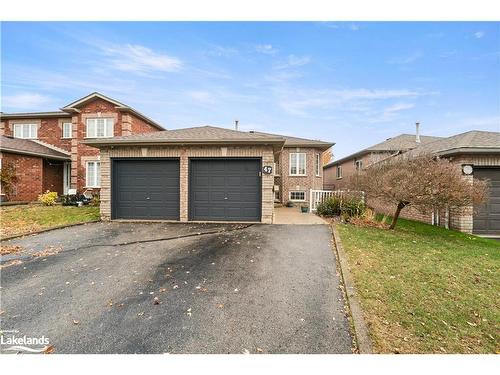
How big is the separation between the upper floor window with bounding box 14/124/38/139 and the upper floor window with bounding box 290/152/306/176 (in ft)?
65.6

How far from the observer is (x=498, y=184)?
389 inches

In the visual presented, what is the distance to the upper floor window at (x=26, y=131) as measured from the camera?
18.2 m

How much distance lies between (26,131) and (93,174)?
7361 millimetres

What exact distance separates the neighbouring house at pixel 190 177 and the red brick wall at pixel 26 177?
9.66 m

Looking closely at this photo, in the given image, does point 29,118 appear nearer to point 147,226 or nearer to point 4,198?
point 4,198

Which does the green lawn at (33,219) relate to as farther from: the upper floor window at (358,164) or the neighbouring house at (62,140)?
the upper floor window at (358,164)

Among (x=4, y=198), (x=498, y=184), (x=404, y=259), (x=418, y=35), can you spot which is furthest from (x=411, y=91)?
(x=4, y=198)

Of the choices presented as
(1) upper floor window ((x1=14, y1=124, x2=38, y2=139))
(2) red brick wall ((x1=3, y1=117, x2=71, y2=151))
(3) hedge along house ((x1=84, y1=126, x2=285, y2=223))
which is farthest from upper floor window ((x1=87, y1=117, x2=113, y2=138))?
(3) hedge along house ((x1=84, y1=126, x2=285, y2=223))

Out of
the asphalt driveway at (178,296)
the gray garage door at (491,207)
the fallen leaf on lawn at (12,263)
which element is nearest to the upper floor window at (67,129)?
the asphalt driveway at (178,296)

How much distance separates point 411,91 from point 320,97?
6.44 metres

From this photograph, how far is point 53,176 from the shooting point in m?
17.3

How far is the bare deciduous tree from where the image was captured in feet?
25.7

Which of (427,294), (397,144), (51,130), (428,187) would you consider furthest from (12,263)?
(397,144)

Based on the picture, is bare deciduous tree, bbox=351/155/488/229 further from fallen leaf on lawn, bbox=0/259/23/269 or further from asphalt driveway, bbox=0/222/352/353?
fallen leaf on lawn, bbox=0/259/23/269
